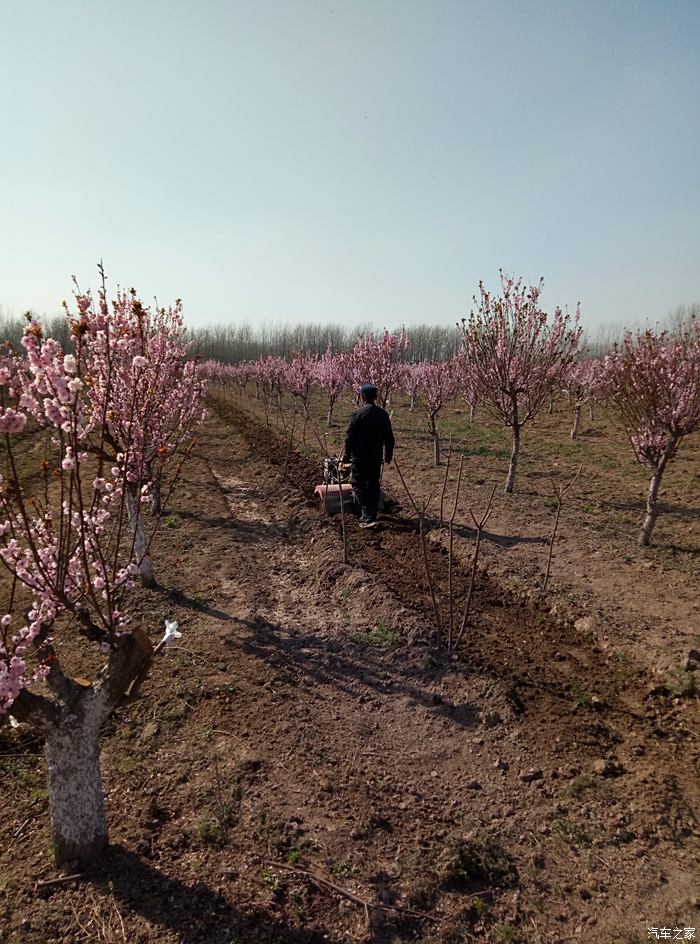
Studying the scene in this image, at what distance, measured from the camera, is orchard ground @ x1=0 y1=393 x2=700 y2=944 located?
2.82 metres

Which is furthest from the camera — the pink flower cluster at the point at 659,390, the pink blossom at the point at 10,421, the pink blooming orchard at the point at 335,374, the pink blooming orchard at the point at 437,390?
the pink blooming orchard at the point at 335,374

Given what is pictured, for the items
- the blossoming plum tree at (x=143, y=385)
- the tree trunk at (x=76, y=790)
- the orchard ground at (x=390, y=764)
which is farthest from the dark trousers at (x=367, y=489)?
the tree trunk at (x=76, y=790)

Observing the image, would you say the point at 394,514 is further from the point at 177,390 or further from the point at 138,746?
the point at 138,746

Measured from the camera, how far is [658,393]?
7402 mm

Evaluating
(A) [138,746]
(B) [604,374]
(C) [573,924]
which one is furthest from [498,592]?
(B) [604,374]

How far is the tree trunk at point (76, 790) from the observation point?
2750 millimetres

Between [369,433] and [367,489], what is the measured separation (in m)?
1.13

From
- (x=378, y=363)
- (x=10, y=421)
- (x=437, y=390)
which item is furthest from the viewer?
(x=437, y=390)

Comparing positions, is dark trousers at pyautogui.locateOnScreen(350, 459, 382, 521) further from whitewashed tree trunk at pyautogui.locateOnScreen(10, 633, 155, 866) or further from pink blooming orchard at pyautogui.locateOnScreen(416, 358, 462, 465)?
whitewashed tree trunk at pyautogui.locateOnScreen(10, 633, 155, 866)

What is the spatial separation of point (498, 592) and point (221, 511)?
575 centimetres
